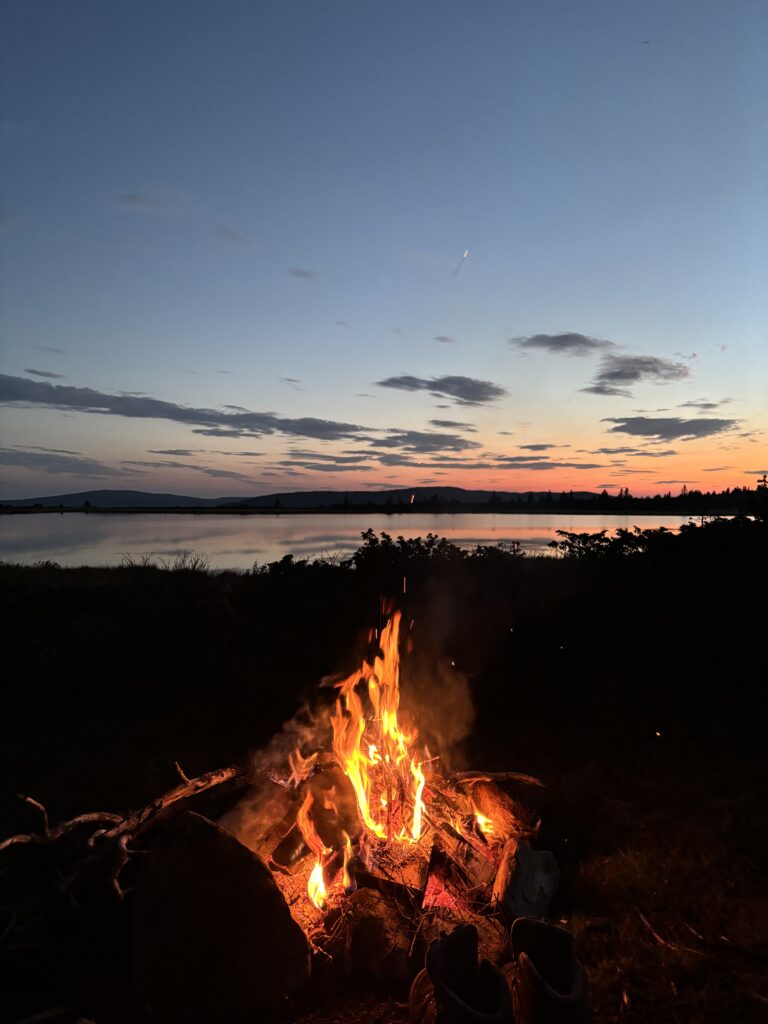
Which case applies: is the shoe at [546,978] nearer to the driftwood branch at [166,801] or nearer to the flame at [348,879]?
the flame at [348,879]

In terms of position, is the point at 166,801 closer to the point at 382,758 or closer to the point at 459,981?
the point at 382,758

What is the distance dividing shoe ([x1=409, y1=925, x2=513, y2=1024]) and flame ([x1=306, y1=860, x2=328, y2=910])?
994 mm

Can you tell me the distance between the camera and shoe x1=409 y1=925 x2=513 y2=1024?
3.24 meters

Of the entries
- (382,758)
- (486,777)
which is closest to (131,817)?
(382,758)

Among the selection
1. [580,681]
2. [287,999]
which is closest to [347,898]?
[287,999]

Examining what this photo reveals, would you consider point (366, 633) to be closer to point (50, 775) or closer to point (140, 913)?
point (50, 775)

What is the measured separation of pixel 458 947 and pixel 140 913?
5.86 feet

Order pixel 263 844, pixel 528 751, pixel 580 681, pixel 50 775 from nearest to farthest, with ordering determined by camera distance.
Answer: pixel 263 844 < pixel 50 775 < pixel 528 751 < pixel 580 681

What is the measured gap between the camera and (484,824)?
5.43 metres

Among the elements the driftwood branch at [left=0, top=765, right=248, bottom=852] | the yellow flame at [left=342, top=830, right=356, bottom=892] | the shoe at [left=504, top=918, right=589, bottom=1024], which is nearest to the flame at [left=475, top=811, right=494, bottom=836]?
the yellow flame at [left=342, top=830, right=356, bottom=892]

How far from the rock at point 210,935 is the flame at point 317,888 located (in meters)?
0.58

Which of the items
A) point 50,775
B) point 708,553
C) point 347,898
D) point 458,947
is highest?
point 708,553

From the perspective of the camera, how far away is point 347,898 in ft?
14.0

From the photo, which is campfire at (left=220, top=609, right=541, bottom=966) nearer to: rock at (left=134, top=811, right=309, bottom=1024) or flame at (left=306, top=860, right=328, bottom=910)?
flame at (left=306, top=860, right=328, bottom=910)
